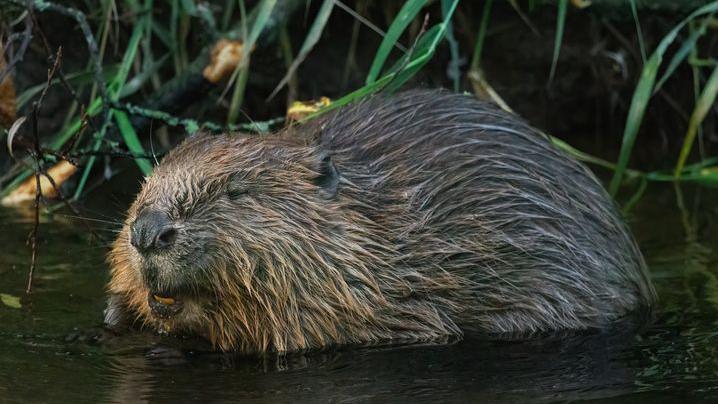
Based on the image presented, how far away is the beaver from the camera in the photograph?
3285mm

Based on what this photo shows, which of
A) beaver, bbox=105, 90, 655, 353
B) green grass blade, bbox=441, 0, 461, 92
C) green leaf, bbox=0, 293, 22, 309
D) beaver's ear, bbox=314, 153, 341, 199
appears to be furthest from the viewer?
green grass blade, bbox=441, 0, 461, 92

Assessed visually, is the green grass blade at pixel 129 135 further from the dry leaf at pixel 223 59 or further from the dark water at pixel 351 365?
the dark water at pixel 351 365

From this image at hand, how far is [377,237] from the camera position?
3.50 metres

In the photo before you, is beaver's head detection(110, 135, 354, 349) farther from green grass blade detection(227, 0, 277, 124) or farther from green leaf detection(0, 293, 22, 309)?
green grass blade detection(227, 0, 277, 124)

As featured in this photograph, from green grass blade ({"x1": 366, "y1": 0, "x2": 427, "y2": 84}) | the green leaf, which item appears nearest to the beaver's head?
the green leaf

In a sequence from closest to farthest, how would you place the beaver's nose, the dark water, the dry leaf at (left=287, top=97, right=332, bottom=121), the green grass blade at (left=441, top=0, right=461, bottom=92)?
the dark water < the beaver's nose < the green grass blade at (left=441, top=0, right=461, bottom=92) < the dry leaf at (left=287, top=97, right=332, bottom=121)

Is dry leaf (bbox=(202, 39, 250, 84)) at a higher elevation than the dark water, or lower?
higher

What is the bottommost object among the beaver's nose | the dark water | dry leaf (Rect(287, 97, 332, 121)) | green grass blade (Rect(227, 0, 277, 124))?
the dark water

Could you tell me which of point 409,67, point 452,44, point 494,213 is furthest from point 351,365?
point 452,44

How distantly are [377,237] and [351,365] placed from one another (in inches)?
17.5

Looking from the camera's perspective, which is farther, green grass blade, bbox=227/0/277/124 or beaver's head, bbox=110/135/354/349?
green grass blade, bbox=227/0/277/124

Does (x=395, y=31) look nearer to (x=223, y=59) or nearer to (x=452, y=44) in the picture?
(x=452, y=44)

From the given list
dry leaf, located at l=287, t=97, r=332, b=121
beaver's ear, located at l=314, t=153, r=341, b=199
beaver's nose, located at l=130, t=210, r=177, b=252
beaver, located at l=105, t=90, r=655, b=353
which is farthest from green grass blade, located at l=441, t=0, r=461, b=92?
beaver's nose, located at l=130, t=210, r=177, b=252

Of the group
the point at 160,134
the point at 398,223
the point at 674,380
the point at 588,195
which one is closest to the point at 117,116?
the point at 160,134
